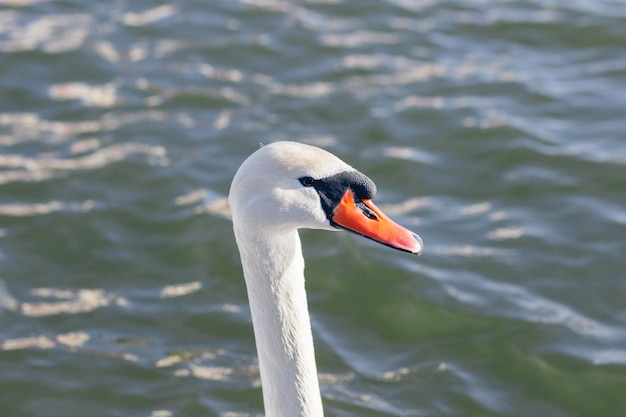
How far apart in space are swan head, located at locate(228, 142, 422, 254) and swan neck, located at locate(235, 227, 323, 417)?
158 millimetres

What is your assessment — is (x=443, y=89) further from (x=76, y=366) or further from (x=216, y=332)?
(x=76, y=366)

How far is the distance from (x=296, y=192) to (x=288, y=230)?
240 millimetres

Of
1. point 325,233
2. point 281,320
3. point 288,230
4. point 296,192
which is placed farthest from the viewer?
point 325,233

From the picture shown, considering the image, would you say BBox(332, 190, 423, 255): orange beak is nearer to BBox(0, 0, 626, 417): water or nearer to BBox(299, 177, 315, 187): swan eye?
BBox(299, 177, 315, 187): swan eye

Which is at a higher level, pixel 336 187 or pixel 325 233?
pixel 325 233

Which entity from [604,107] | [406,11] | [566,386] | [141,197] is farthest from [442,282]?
[406,11]

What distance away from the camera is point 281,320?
5.41m

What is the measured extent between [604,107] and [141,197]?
498cm

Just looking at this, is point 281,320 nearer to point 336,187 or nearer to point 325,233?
point 336,187

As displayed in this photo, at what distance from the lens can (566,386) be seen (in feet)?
25.0

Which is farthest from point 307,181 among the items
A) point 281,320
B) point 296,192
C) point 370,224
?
point 281,320

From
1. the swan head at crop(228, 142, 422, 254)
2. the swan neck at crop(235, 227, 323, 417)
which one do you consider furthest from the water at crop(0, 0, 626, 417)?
the swan head at crop(228, 142, 422, 254)

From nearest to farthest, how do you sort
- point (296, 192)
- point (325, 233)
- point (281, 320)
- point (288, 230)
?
point (296, 192), point (288, 230), point (281, 320), point (325, 233)

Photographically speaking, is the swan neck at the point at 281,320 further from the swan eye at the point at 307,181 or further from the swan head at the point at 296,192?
the swan eye at the point at 307,181
